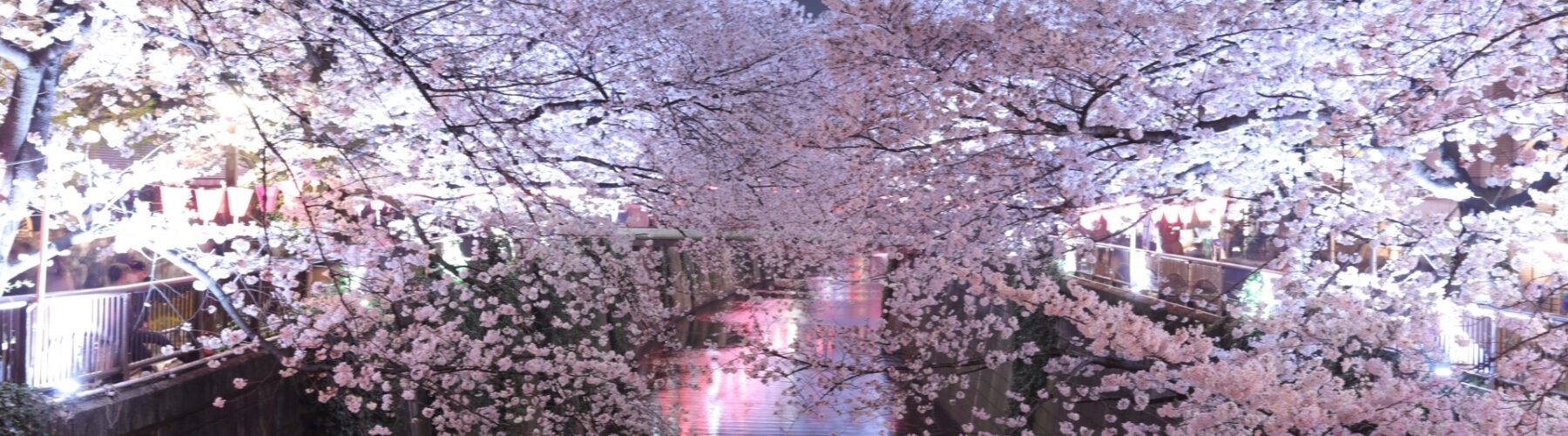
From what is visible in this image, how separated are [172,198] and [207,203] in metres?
0.57

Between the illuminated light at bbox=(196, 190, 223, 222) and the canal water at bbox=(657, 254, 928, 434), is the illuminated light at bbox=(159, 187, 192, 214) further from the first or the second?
the canal water at bbox=(657, 254, 928, 434)

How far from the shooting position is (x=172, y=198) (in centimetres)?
811

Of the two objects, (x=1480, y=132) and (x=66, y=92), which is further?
(x=66, y=92)

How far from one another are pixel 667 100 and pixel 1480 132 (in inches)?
238

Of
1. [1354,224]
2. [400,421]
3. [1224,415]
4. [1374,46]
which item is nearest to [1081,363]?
[1224,415]

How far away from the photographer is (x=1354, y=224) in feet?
21.1

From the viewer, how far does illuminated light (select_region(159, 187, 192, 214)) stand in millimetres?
8047

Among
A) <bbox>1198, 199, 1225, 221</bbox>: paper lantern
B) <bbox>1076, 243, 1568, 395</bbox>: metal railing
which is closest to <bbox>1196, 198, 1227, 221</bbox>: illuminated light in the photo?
<bbox>1198, 199, 1225, 221</bbox>: paper lantern

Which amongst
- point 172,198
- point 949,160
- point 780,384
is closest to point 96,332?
point 172,198

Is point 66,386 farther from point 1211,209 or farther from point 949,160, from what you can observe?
point 1211,209

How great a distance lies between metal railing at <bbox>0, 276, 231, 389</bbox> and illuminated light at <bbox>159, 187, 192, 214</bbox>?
0.52 metres

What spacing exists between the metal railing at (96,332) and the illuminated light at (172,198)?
518 mm

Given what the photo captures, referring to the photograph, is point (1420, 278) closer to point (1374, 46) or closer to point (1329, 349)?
point (1329, 349)

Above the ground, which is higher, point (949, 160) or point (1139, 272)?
point (949, 160)
